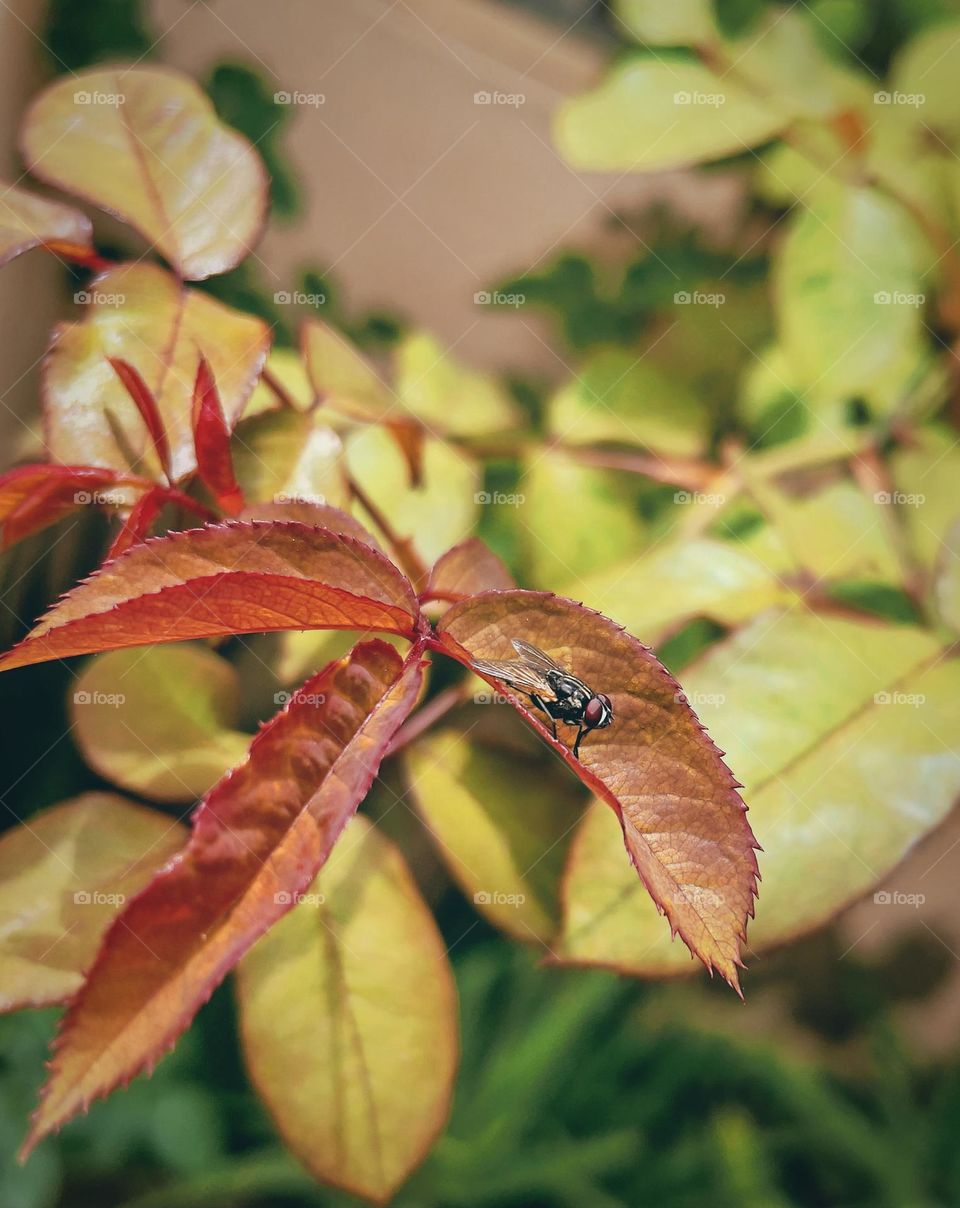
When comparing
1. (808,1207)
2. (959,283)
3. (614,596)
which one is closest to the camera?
(614,596)

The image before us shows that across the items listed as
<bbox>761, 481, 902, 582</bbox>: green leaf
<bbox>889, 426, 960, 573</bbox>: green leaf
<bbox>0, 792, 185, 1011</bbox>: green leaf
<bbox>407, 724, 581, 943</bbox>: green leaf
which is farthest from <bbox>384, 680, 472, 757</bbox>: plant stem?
<bbox>889, 426, 960, 573</bbox>: green leaf

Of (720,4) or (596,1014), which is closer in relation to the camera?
(720,4)

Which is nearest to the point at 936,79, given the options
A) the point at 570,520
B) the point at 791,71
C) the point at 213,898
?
the point at 791,71

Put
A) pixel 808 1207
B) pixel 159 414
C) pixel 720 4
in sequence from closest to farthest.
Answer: pixel 159 414, pixel 720 4, pixel 808 1207

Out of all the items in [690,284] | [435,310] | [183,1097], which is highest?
[690,284]

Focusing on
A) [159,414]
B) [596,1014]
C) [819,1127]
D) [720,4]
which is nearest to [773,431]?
[720,4]

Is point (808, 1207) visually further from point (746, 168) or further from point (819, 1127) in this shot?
point (746, 168)

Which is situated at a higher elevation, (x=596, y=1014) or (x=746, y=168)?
(x=746, y=168)
